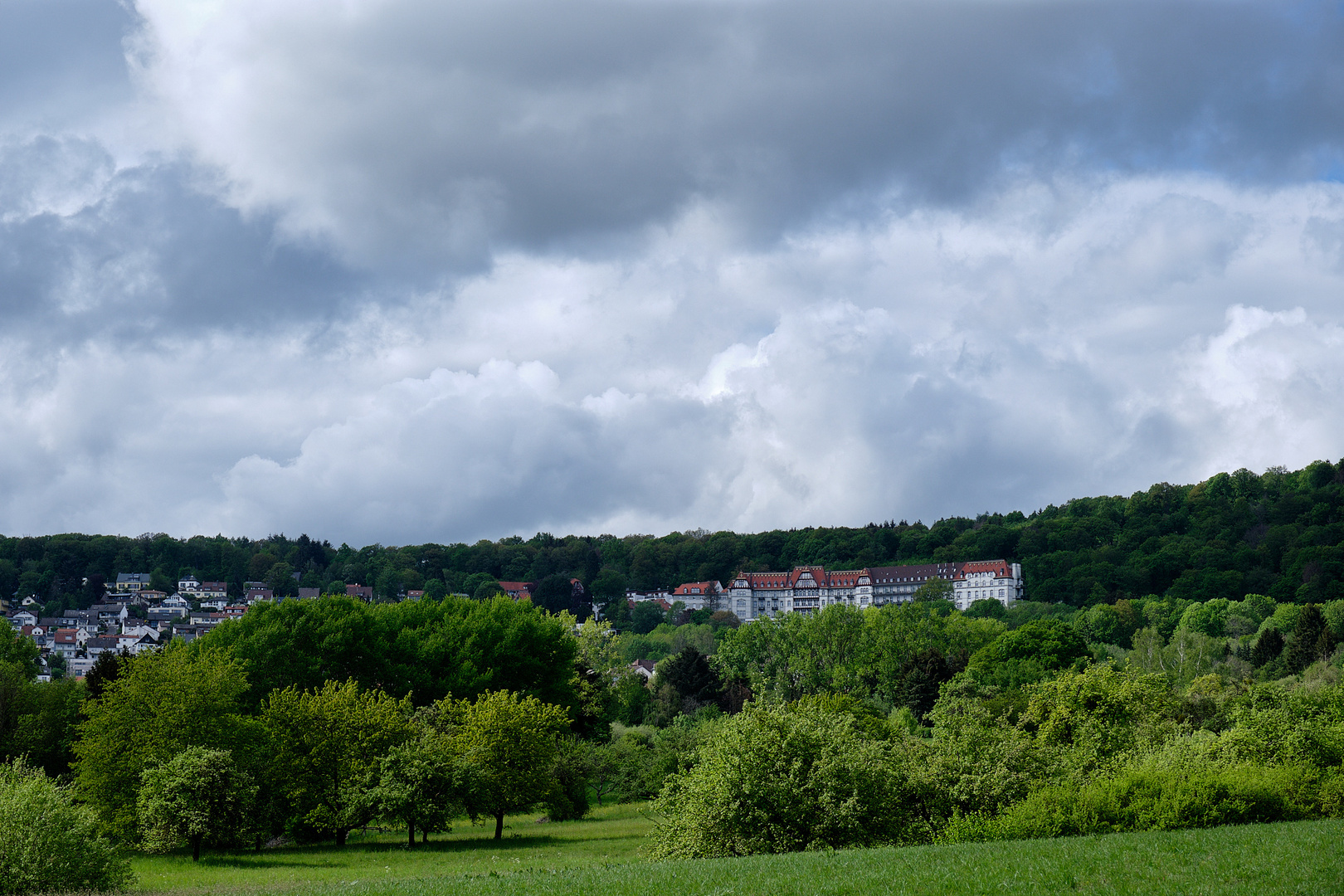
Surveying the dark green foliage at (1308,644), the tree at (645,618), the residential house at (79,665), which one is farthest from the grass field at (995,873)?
the tree at (645,618)

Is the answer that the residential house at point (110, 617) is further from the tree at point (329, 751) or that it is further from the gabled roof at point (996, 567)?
the tree at point (329, 751)

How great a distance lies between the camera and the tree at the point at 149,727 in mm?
39156

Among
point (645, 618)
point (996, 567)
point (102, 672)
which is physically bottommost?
point (645, 618)

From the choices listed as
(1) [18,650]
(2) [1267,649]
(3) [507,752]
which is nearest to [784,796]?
(3) [507,752]

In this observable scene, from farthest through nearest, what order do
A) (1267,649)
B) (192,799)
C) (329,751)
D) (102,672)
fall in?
(1267,649)
(102,672)
(329,751)
(192,799)

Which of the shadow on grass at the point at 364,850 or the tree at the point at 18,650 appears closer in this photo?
the shadow on grass at the point at 364,850

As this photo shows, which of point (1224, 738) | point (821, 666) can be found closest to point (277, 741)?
point (1224, 738)

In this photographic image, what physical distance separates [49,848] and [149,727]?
17.9 m

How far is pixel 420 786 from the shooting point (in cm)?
3950

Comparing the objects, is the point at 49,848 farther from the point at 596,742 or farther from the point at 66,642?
the point at 66,642

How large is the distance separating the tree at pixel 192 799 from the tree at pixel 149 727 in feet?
4.81

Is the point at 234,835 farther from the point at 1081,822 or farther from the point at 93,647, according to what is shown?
the point at 93,647

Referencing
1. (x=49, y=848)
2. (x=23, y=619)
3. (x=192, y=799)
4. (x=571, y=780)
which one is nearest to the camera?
(x=49, y=848)

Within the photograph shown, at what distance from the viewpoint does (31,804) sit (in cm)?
2395
